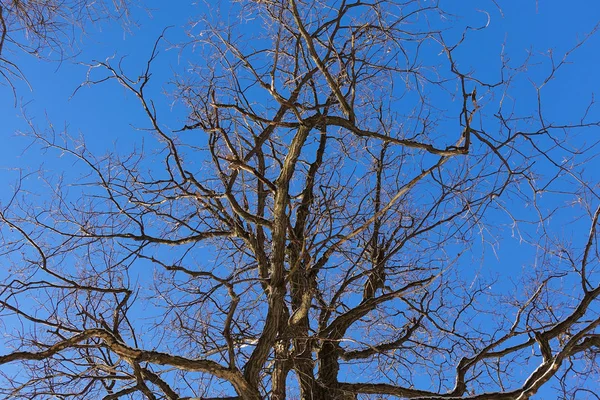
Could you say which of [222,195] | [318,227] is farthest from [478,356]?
[222,195]

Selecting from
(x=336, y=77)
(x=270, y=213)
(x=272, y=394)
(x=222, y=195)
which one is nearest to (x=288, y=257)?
(x=270, y=213)

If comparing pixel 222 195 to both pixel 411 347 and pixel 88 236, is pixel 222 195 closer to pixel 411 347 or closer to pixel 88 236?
pixel 88 236

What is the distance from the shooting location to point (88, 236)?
5.22 meters

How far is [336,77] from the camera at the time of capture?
5.11 metres

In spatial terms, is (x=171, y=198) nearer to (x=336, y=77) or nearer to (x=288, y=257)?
(x=288, y=257)

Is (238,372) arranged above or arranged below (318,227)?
below

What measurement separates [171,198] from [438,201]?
106 inches

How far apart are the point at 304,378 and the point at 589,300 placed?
2579mm

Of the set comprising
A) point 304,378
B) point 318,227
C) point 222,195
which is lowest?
point 304,378

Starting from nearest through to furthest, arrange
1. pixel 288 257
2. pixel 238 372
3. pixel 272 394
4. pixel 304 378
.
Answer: pixel 238 372 < pixel 272 394 < pixel 304 378 < pixel 288 257

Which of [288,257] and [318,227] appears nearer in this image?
[318,227]

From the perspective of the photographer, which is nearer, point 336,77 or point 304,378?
point 336,77

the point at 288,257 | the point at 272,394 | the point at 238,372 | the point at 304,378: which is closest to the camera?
the point at 238,372

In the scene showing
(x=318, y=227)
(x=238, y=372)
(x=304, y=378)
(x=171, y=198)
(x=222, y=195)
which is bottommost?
(x=238, y=372)
